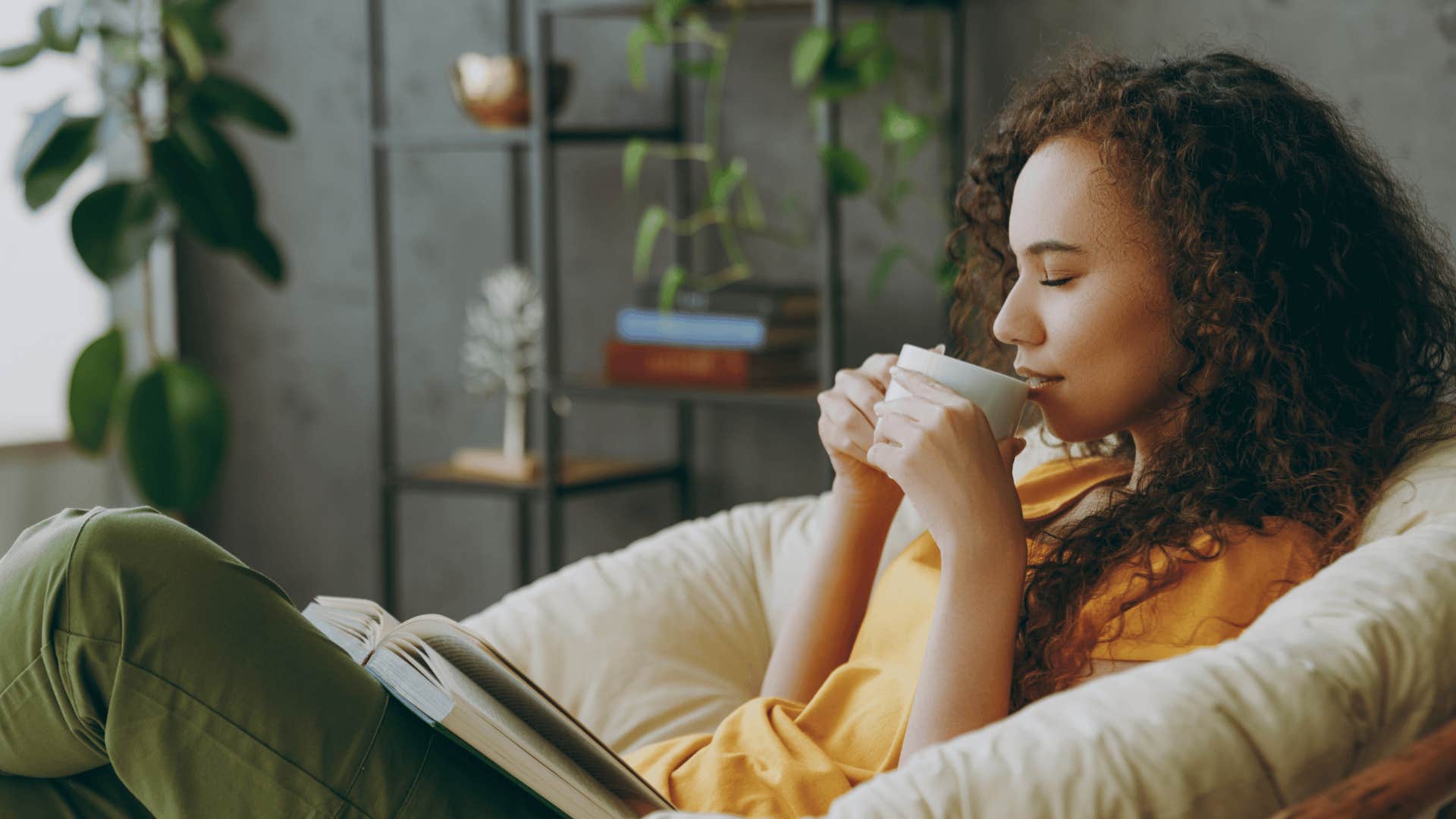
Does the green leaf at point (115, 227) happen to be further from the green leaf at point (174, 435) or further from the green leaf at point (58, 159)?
the green leaf at point (174, 435)

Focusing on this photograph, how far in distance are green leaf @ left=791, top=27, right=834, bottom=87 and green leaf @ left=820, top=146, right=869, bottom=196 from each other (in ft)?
0.36

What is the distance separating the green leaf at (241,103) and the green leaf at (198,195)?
3.7 inches

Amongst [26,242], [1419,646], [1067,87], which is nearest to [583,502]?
[26,242]

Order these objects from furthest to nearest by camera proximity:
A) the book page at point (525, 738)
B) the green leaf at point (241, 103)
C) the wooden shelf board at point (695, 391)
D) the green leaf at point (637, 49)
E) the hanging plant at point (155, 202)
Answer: the green leaf at point (241, 103) → the hanging plant at point (155, 202) → the green leaf at point (637, 49) → the wooden shelf board at point (695, 391) → the book page at point (525, 738)

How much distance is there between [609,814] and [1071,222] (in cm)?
55

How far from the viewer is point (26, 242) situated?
2.80 meters

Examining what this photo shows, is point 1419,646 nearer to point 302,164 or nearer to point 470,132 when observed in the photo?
point 470,132

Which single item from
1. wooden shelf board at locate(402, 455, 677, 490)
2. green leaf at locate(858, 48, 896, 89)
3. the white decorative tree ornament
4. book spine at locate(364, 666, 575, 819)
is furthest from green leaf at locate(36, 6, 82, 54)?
book spine at locate(364, 666, 575, 819)

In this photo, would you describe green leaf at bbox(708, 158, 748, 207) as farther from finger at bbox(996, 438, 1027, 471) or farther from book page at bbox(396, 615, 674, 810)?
book page at bbox(396, 615, 674, 810)

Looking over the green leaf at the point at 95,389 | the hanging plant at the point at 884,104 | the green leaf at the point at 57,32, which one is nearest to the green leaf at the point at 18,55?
the green leaf at the point at 57,32

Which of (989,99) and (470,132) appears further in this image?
(470,132)

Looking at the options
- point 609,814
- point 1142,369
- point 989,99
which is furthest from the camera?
point 989,99

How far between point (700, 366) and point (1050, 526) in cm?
120

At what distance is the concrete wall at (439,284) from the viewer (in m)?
2.54
